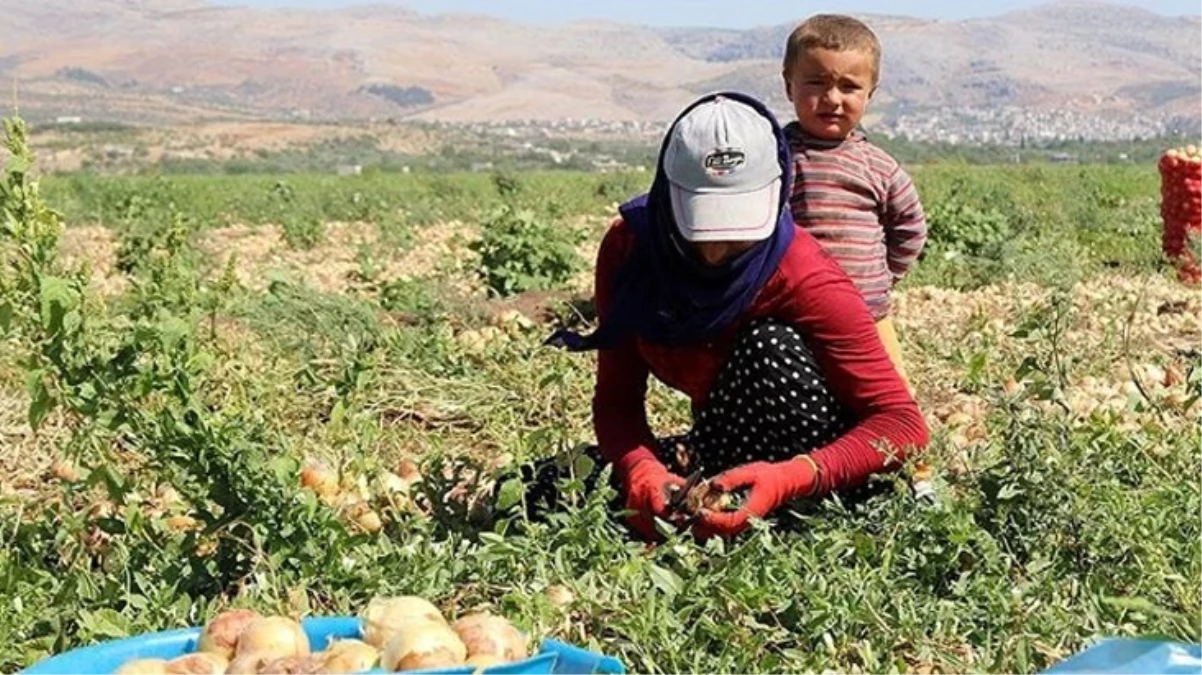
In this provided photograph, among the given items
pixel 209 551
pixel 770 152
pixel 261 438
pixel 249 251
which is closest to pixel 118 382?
pixel 261 438

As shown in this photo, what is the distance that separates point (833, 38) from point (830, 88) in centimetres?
11

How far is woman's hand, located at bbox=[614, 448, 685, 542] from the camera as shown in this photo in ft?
9.67

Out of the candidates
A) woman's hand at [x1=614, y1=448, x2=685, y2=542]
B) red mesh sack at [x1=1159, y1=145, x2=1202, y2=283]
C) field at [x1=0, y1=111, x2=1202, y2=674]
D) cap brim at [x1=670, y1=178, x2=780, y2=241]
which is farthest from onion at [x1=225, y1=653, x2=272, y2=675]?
red mesh sack at [x1=1159, y1=145, x2=1202, y2=283]

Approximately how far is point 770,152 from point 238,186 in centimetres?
2064

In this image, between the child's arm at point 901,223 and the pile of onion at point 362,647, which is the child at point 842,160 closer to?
the child's arm at point 901,223

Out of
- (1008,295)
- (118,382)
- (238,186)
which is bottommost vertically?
(238,186)

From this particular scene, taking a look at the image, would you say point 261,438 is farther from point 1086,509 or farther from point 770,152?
point 1086,509

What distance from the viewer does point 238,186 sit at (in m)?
22.7

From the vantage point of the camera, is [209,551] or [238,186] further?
[238,186]

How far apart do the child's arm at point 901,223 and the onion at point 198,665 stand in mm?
2135

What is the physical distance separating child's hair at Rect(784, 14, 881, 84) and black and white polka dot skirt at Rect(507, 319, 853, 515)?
89cm

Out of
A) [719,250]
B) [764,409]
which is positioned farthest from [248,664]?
[764,409]

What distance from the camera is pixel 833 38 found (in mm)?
3617

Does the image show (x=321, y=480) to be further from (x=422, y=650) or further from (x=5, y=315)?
(x=422, y=650)
